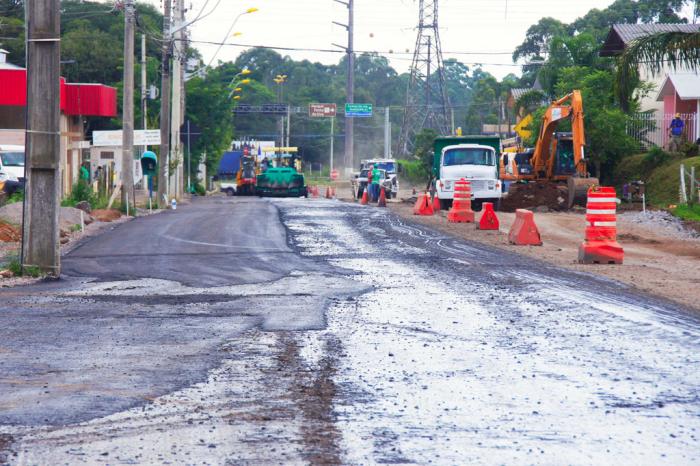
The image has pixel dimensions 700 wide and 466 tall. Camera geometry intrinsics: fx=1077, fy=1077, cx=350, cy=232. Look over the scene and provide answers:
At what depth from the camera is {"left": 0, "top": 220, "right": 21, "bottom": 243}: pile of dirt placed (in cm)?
2242

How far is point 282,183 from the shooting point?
61.5 metres

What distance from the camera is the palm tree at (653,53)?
2736 centimetres

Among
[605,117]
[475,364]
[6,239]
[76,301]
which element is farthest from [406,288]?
[605,117]

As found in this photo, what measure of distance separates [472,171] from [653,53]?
→ 35.3ft

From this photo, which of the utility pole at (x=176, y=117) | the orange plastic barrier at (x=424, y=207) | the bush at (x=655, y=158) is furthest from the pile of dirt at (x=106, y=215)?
the bush at (x=655, y=158)

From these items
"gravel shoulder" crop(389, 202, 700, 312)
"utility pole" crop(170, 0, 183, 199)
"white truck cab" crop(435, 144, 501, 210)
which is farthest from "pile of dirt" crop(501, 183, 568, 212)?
"utility pole" crop(170, 0, 183, 199)

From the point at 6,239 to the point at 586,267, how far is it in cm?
1213

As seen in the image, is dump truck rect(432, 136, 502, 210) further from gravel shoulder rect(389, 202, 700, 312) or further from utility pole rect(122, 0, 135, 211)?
utility pole rect(122, 0, 135, 211)

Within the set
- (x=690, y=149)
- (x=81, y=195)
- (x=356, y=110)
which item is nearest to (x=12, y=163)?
(x=81, y=195)

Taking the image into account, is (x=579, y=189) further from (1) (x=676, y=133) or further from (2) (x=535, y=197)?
(1) (x=676, y=133)

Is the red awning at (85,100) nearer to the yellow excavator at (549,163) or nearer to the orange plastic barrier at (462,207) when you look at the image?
the yellow excavator at (549,163)

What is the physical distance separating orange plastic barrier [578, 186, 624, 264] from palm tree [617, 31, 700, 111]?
10998 mm

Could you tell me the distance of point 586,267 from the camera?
17.2 m

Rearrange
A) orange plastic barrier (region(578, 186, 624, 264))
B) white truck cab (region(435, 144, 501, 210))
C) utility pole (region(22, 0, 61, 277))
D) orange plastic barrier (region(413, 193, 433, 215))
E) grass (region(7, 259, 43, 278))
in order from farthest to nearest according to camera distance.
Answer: white truck cab (region(435, 144, 501, 210)), orange plastic barrier (region(413, 193, 433, 215)), orange plastic barrier (region(578, 186, 624, 264)), grass (region(7, 259, 43, 278)), utility pole (region(22, 0, 61, 277))
